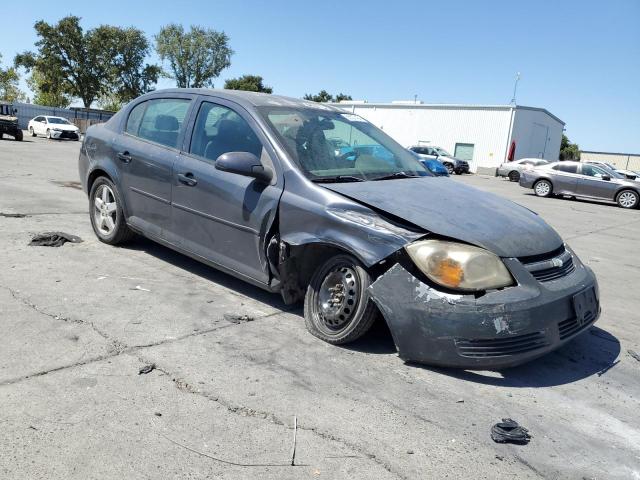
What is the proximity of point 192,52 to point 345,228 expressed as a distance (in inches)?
3038

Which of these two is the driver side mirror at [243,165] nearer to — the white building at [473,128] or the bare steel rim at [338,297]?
the bare steel rim at [338,297]

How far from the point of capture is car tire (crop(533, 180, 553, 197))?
20.6m

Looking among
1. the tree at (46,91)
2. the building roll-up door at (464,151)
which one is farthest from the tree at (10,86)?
the building roll-up door at (464,151)

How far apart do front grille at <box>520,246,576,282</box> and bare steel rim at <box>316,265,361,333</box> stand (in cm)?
108

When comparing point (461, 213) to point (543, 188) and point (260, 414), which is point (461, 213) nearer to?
point (260, 414)

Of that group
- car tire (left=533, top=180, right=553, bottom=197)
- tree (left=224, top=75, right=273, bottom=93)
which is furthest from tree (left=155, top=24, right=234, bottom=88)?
car tire (left=533, top=180, right=553, bottom=197)

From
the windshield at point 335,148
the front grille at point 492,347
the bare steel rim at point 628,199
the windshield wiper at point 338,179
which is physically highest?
the windshield at point 335,148

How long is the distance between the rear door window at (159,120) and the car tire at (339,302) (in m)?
2.00

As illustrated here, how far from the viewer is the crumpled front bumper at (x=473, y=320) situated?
3.14 meters

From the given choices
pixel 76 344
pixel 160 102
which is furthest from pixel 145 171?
→ pixel 76 344

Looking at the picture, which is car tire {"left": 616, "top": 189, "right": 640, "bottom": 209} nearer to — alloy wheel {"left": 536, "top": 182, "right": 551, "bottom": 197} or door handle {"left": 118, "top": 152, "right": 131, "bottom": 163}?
alloy wheel {"left": 536, "top": 182, "right": 551, "bottom": 197}

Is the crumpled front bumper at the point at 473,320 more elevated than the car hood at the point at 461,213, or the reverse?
the car hood at the point at 461,213

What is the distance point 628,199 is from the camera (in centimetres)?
1902

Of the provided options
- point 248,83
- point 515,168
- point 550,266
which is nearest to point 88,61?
point 248,83
